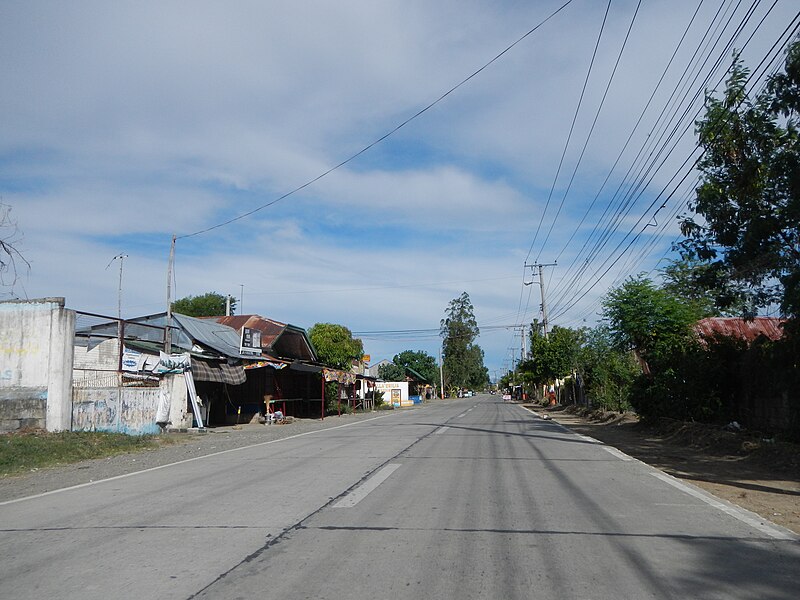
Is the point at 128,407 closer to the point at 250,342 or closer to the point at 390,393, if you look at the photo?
the point at 250,342

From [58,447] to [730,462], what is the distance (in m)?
16.2

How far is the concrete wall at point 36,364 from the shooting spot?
1906cm

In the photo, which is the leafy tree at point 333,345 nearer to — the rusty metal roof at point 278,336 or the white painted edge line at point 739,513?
the rusty metal roof at point 278,336

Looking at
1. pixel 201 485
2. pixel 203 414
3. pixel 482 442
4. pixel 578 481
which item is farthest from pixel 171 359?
pixel 578 481

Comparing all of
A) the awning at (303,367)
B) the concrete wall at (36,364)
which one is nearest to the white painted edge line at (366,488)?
the concrete wall at (36,364)

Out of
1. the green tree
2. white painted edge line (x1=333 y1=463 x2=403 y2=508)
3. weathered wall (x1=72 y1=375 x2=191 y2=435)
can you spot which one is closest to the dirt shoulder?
white painted edge line (x1=333 y1=463 x2=403 y2=508)

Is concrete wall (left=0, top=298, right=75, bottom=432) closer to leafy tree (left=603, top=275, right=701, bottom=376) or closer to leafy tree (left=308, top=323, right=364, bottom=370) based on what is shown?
leafy tree (left=603, top=275, right=701, bottom=376)

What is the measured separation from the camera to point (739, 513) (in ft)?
27.1

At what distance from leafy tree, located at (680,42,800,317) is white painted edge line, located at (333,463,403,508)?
25.9ft

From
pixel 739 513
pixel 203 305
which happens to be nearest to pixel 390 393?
pixel 203 305

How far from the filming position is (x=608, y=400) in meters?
32.8

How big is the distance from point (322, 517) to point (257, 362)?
23.5 metres

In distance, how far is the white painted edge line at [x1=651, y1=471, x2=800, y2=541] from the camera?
7.17 m

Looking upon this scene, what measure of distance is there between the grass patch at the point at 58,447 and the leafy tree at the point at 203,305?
57067 millimetres
